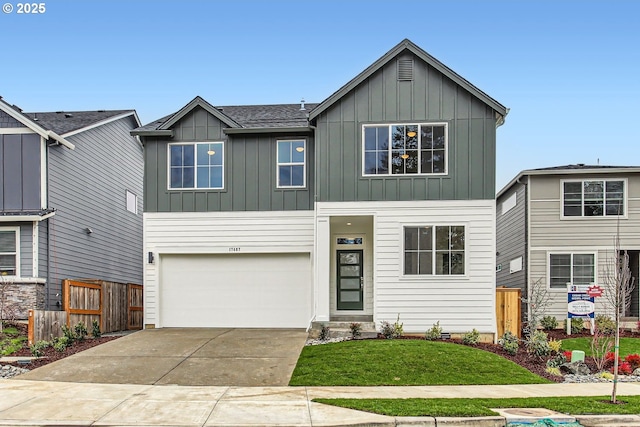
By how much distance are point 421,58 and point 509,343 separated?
7455 mm

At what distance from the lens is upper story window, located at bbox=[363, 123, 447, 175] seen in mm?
15195

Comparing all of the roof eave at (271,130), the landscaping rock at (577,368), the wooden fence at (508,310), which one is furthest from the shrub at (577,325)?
the roof eave at (271,130)

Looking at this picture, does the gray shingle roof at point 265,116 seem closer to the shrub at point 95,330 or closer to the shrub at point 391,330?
the shrub at point 95,330

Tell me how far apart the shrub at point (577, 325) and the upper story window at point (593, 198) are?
143 inches

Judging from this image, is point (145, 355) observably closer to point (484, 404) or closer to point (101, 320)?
point (101, 320)

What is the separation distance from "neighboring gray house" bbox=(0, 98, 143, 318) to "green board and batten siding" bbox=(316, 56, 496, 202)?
767 centimetres

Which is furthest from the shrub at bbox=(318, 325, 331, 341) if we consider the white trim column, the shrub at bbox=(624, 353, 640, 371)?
the shrub at bbox=(624, 353, 640, 371)

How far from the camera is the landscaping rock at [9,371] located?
1075 cm

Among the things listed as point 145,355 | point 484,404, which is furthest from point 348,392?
point 145,355

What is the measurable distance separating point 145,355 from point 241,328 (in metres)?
4.54

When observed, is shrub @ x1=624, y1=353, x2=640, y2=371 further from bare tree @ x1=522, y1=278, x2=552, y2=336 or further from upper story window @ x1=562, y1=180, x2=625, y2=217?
upper story window @ x1=562, y1=180, x2=625, y2=217

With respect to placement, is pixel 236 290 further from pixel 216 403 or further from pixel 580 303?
pixel 580 303

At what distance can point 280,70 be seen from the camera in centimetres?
2541

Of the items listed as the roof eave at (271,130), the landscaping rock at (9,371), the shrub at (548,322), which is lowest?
the shrub at (548,322)
